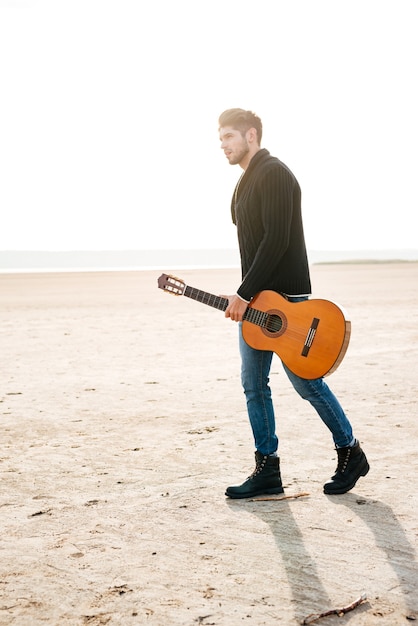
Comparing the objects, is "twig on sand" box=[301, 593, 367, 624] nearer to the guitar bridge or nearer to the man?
the man

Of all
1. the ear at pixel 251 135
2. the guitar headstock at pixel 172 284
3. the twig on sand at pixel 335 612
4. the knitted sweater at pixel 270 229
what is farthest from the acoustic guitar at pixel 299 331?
the twig on sand at pixel 335 612

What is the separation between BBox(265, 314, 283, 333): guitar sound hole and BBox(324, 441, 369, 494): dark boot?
0.94 m

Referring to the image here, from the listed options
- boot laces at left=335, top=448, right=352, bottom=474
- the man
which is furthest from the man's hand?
boot laces at left=335, top=448, right=352, bottom=474

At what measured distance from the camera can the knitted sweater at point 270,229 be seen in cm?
461

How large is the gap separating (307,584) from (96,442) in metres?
3.08

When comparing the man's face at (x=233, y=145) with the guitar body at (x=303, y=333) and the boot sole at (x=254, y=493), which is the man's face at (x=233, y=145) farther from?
the boot sole at (x=254, y=493)

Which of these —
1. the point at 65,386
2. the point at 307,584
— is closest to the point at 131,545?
the point at 307,584

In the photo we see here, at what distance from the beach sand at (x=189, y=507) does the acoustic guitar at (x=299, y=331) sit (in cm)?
91

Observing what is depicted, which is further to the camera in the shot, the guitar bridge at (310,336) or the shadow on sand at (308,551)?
the guitar bridge at (310,336)

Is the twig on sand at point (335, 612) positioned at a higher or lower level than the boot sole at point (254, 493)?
higher

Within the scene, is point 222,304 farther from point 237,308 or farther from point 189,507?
point 189,507

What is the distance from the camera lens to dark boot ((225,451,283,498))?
4.80m

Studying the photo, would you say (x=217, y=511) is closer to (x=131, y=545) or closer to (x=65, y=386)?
(x=131, y=545)

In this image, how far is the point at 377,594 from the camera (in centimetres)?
340
